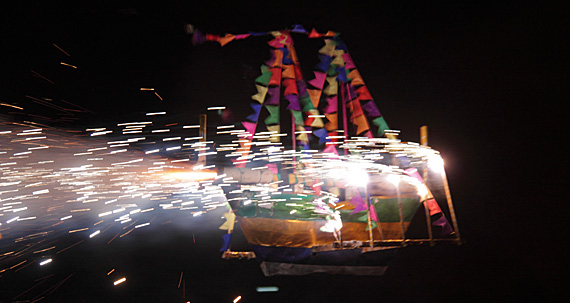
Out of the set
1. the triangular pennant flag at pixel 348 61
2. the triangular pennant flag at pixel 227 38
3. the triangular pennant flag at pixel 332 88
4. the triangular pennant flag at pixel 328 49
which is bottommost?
the triangular pennant flag at pixel 332 88

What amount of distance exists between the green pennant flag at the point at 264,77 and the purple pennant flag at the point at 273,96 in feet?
0.20

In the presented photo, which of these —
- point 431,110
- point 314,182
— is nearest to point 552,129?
point 431,110

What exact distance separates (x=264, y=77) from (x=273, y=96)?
0.17m

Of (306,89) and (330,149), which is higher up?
(306,89)

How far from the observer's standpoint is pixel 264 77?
2348 millimetres

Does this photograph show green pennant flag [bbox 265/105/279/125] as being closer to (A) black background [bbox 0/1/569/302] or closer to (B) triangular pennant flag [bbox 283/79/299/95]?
(B) triangular pennant flag [bbox 283/79/299/95]

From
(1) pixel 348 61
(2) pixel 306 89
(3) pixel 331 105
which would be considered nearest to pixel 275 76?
(2) pixel 306 89

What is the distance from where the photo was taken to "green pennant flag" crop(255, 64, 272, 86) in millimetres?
2336

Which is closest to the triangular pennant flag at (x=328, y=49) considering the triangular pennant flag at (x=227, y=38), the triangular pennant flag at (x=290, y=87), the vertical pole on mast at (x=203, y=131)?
the triangular pennant flag at (x=290, y=87)

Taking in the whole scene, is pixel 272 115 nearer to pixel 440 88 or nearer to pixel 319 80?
pixel 319 80

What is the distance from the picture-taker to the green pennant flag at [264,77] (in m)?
2.34

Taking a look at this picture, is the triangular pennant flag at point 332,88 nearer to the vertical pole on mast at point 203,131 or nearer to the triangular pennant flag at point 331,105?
the triangular pennant flag at point 331,105

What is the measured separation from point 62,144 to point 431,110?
4365 millimetres

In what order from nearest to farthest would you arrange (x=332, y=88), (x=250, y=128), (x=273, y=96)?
(x=250, y=128)
(x=273, y=96)
(x=332, y=88)
